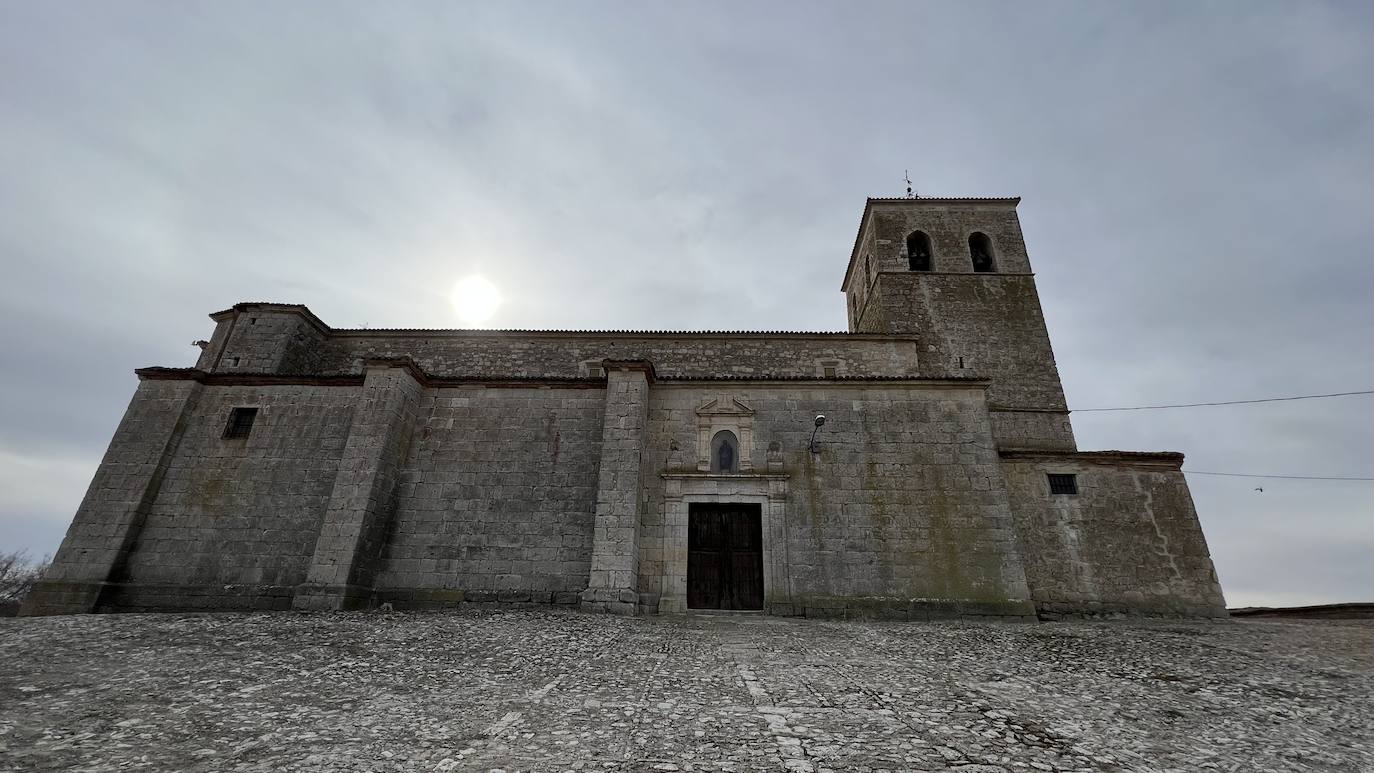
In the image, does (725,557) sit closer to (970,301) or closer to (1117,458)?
(1117,458)

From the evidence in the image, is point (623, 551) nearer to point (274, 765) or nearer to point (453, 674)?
point (453, 674)

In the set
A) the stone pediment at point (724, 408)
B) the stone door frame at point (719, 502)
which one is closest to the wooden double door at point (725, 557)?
the stone door frame at point (719, 502)

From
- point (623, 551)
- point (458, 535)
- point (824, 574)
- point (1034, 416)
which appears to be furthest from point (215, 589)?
point (1034, 416)

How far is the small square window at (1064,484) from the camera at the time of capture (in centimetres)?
1355

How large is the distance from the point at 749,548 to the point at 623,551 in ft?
9.68

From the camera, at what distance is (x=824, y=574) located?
1191 centimetres

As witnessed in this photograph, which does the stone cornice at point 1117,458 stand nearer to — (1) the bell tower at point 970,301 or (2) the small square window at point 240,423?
(1) the bell tower at point 970,301

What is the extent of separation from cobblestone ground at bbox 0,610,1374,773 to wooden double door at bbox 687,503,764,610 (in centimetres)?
331

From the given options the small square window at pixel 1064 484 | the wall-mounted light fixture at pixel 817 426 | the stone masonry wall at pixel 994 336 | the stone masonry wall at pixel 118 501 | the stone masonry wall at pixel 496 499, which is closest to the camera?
the stone masonry wall at pixel 118 501

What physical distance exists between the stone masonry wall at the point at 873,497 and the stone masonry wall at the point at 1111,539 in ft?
5.32

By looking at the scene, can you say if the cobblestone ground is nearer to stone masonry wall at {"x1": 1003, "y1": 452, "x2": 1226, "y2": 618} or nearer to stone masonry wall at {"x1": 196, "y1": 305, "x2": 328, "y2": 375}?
stone masonry wall at {"x1": 1003, "y1": 452, "x2": 1226, "y2": 618}

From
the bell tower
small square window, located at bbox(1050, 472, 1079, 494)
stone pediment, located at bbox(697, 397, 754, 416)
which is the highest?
the bell tower

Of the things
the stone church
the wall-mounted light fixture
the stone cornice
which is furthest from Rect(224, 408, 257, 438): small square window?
the stone cornice

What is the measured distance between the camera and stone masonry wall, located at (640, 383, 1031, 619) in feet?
38.3
